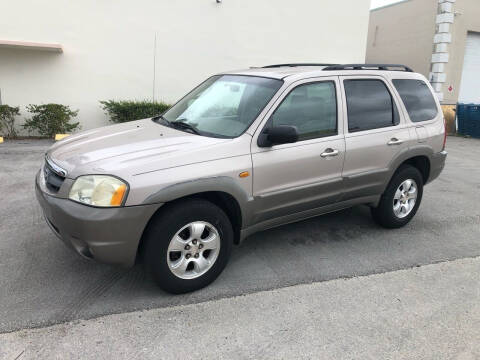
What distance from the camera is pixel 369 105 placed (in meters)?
4.48

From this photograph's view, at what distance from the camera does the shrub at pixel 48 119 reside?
938 centimetres

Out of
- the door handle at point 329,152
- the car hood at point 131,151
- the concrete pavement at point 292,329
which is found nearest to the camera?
the concrete pavement at point 292,329

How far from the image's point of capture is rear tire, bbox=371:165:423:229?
15.7 feet

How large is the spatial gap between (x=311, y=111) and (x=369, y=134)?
0.78 metres

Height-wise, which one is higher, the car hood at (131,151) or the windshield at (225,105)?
the windshield at (225,105)

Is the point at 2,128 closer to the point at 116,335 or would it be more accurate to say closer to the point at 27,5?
the point at 27,5

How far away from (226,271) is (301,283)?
2.24ft

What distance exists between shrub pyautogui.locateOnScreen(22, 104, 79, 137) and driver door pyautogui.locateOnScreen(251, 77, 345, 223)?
7.22 m

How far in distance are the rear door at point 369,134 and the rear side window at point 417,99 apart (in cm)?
19

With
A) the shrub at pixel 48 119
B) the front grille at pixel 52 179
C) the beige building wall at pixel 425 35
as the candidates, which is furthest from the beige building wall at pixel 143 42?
the front grille at pixel 52 179

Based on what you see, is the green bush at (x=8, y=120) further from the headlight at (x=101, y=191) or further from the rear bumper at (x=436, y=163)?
the rear bumper at (x=436, y=163)

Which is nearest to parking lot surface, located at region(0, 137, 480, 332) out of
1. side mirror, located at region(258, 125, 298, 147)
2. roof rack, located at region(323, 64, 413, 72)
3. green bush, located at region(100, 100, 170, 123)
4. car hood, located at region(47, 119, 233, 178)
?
car hood, located at region(47, 119, 233, 178)

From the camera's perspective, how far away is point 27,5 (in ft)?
30.4

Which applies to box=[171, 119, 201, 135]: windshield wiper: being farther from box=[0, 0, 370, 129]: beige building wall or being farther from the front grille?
box=[0, 0, 370, 129]: beige building wall
